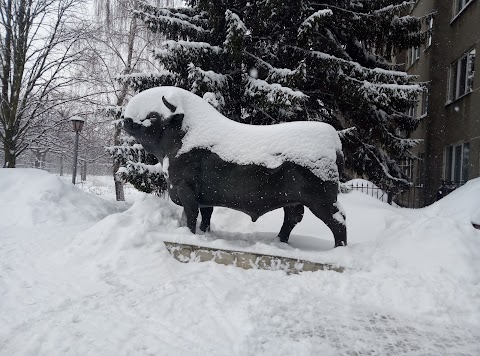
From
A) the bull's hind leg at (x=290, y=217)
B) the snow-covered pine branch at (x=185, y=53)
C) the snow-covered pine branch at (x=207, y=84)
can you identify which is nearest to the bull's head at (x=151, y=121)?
the bull's hind leg at (x=290, y=217)

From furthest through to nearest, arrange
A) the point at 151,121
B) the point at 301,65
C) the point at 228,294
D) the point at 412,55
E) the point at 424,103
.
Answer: the point at 412,55
the point at 424,103
the point at 301,65
the point at 151,121
the point at 228,294

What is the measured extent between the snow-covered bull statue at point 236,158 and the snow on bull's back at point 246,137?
1 cm

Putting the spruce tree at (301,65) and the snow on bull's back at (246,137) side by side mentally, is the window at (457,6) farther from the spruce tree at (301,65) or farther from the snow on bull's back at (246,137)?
the snow on bull's back at (246,137)

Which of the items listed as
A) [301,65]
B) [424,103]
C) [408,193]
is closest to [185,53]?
[301,65]

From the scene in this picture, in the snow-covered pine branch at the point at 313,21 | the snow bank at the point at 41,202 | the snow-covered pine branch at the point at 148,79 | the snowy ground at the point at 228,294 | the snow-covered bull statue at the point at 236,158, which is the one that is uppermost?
the snow-covered pine branch at the point at 313,21

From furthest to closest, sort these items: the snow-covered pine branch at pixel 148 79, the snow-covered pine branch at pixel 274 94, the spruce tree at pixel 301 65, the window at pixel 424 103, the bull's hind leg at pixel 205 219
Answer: the window at pixel 424 103 < the snow-covered pine branch at pixel 148 79 < the spruce tree at pixel 301 65 < the snow-covered pine branch at pixel 274 94 < the bull's hind leg at pixel 205 219

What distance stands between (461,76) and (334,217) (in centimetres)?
1084

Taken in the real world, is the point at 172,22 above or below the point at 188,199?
above

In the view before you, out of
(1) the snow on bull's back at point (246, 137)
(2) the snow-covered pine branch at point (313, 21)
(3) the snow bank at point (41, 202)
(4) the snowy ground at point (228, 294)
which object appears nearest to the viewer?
(4) the snowy ground at point (228, 294)

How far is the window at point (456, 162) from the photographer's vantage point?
11.8 meters

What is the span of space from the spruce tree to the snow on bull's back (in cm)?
343

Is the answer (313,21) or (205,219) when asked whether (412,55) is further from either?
(205,219)

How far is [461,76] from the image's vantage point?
1261 cm

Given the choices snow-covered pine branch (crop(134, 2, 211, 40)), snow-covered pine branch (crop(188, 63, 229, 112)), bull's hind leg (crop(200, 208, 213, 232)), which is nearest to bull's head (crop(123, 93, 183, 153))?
bull's hind leg (crop(200, 208, 213, 232))
